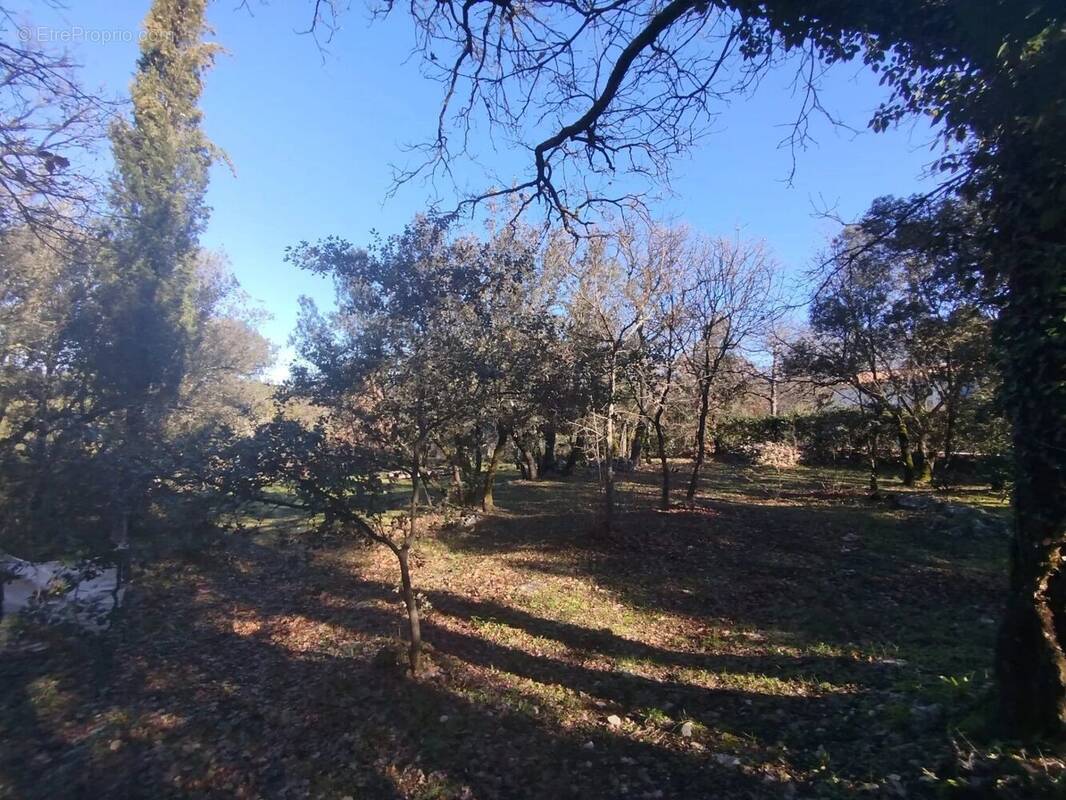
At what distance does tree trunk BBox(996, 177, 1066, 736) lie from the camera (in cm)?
315

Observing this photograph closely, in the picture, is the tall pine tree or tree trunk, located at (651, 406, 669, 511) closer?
the tall pine tree

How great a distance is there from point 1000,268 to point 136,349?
1329 centimetres

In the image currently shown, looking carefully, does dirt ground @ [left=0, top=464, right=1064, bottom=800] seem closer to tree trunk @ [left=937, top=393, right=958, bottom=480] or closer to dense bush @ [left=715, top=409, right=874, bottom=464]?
tree trunk @ [left=937, top=393, right=958, bottom=480]

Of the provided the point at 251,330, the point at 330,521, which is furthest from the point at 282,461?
the point at 251,330

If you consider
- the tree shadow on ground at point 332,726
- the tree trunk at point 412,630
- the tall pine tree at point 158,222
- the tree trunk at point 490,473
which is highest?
the tall pine tree at point 158,222

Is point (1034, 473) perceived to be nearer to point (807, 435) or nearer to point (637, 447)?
point (637, 447)

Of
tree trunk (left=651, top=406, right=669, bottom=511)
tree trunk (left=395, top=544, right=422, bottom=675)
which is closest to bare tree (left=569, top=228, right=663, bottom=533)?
tree trunk (left=651, top=406, right=669, bottom=511)

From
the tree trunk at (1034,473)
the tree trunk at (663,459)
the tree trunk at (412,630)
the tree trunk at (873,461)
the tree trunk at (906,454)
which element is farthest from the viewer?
the tree trunk at (906,454)

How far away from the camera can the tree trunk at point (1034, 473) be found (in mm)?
3154

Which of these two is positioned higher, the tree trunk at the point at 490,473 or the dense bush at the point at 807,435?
the dense bush at the point at 807,435

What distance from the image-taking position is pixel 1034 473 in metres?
3.34

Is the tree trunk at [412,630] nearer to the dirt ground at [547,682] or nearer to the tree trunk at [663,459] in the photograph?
the dirt ground at [547,682]

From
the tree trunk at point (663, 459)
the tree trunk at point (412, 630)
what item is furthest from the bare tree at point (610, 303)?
the tree trunk at point (412, 630)

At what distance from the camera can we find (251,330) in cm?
2145
